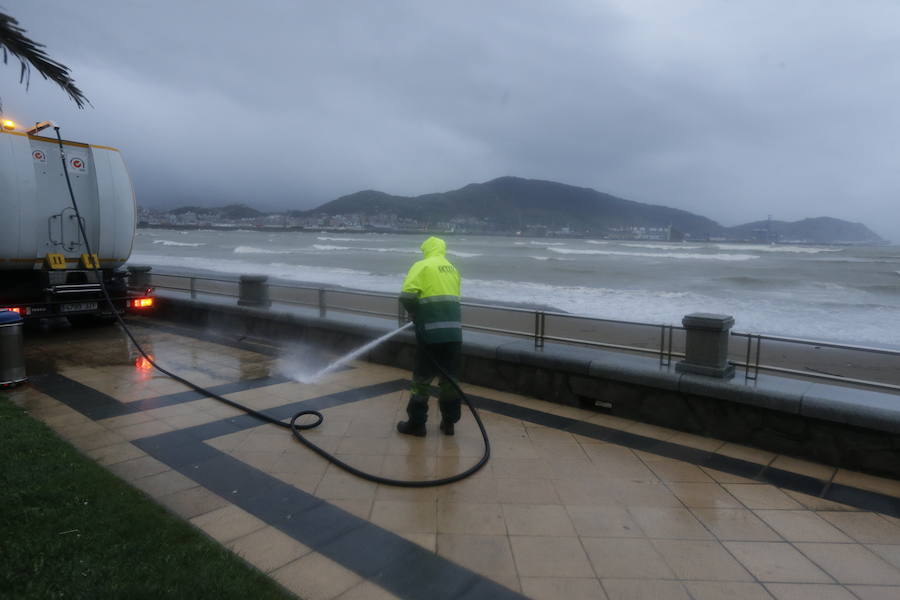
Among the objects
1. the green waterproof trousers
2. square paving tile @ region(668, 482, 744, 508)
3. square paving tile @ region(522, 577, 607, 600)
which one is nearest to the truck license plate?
the green waterproof trousers

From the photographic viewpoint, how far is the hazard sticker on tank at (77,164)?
968cm

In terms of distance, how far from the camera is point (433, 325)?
520 centimetres

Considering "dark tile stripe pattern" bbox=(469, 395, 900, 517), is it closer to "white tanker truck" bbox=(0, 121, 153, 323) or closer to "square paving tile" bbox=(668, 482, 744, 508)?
"square paving tile" bbox=(668, 482, 744, 508)

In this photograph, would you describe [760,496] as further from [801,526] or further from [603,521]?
[603,521]

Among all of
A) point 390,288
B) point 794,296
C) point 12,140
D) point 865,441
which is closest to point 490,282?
point 390,288

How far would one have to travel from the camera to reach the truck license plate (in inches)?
383

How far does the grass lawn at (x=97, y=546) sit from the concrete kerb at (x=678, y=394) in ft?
14.1

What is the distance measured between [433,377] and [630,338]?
725cm

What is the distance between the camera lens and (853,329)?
57.2 feet

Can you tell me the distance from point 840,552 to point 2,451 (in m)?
6.26

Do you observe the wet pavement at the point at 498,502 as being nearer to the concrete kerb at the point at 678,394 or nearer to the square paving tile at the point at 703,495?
the square paving tile at the point at 703,495

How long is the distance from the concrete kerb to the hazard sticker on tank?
226 inches

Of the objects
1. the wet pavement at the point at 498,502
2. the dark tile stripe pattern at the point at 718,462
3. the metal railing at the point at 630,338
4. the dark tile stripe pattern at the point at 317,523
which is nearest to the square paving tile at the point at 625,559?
the wet pavement at the point at 498,502

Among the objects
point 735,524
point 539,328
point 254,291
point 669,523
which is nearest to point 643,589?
point 669,523
